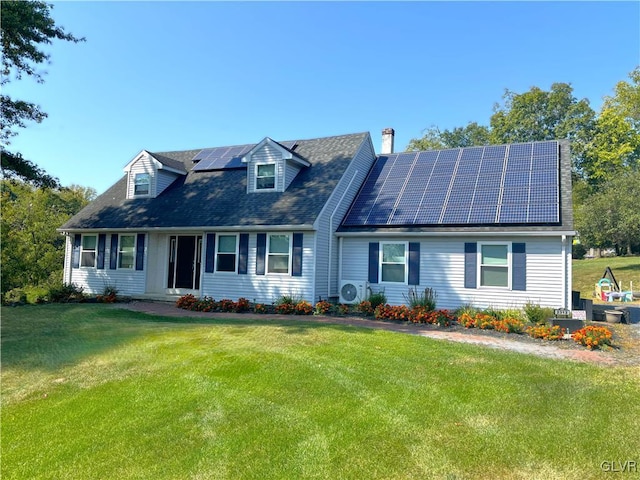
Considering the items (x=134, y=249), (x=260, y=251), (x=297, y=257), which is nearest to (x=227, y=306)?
(x=260, y=251)

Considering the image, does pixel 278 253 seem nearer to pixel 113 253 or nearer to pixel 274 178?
pixel 274 178

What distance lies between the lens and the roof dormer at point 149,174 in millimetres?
17422

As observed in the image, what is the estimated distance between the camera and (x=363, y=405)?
4.87 metres

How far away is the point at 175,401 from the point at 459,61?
16.1 meters

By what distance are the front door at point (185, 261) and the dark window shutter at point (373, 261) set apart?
666 cm

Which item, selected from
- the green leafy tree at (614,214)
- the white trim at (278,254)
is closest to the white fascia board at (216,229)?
the white trim at (278,254)

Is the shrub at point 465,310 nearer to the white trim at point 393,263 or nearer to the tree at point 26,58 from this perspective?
the white trim at point 393,263

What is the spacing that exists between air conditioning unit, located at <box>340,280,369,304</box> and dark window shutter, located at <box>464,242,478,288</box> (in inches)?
123

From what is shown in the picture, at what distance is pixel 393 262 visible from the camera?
1329 cm

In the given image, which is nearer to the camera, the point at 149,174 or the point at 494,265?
the point at 494,265

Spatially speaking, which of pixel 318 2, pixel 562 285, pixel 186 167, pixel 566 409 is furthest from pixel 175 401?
pixel 186 167

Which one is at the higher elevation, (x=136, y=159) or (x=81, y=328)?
(x=136, y=159)

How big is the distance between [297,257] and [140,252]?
273 inches

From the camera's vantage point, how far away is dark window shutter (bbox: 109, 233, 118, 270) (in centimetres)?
1638
